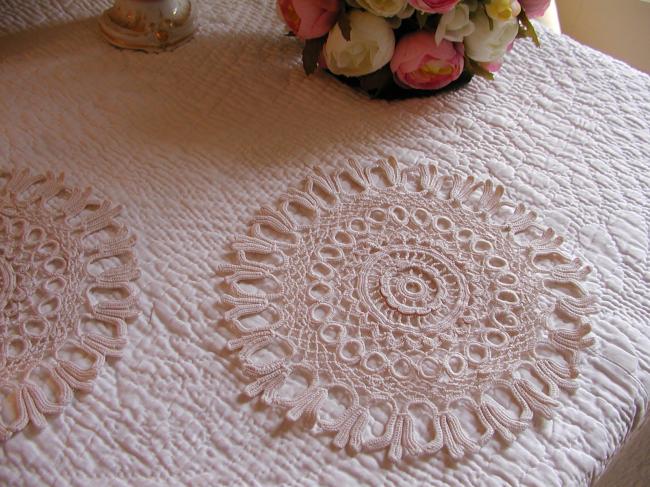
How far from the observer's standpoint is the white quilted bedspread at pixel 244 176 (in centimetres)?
50

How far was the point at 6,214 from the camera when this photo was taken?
2.05 ft

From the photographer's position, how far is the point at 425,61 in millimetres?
746

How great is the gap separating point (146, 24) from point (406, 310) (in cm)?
49

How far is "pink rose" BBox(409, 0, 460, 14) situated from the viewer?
0.68 metres

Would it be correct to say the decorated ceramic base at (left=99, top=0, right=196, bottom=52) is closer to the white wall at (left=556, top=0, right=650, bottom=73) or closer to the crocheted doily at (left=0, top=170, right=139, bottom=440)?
the crocheted doily at (left=0, top=170, right=139, bottom=440)

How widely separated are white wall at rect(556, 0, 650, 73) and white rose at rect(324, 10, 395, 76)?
0.82 metres

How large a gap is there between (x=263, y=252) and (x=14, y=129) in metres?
0.32

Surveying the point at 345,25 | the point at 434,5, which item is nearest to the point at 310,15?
the point at 345,25

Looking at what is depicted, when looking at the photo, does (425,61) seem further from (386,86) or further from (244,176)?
(244,176)

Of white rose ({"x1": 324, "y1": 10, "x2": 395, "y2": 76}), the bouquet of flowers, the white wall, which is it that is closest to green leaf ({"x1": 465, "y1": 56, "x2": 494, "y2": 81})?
the bouquet of flowers

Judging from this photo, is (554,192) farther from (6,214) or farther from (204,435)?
(6,214)

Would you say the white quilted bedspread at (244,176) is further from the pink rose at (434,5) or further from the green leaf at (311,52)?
the pink rose at (434,5)

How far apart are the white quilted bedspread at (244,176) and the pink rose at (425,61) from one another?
31 mm

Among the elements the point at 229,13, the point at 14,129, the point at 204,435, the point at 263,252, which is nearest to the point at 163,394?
the point at 204,435
